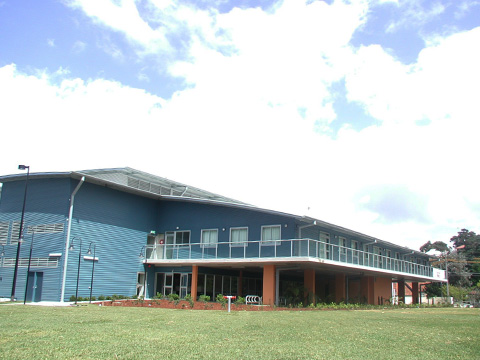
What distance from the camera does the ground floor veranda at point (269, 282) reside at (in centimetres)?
2678

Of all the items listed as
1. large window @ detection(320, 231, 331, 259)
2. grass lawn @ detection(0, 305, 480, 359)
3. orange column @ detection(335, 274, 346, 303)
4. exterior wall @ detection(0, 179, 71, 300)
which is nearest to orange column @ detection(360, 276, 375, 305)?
orange column @ detection(335, 274, 346, 303)

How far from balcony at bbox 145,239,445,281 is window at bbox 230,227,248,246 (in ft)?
0.45

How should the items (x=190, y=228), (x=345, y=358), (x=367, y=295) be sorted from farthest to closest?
(x=367, y=295) < (x=190, y=228) < (x=345, y=358)

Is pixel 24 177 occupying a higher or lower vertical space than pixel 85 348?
higher

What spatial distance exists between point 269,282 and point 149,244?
377 inches

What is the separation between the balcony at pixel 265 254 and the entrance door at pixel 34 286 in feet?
21.8

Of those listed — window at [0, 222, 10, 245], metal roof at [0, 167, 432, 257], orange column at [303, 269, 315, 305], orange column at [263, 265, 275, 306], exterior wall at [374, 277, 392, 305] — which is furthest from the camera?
exterior wall at [374, 277, 392, 305]

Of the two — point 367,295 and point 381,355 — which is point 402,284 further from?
point 381,355

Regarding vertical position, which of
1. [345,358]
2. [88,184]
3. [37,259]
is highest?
[88,184]

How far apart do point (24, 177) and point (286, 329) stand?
69.3ft

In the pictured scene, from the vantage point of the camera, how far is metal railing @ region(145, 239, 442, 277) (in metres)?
25.8

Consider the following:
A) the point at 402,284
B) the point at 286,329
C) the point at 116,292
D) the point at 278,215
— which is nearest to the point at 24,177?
the point at 116,292

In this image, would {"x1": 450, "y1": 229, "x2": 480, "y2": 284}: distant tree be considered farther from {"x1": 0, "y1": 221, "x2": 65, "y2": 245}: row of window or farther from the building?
{"x1": 0, "y1": 221, "x2": 65, "y2": 245}: row of window

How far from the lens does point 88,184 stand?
27.8 meters
